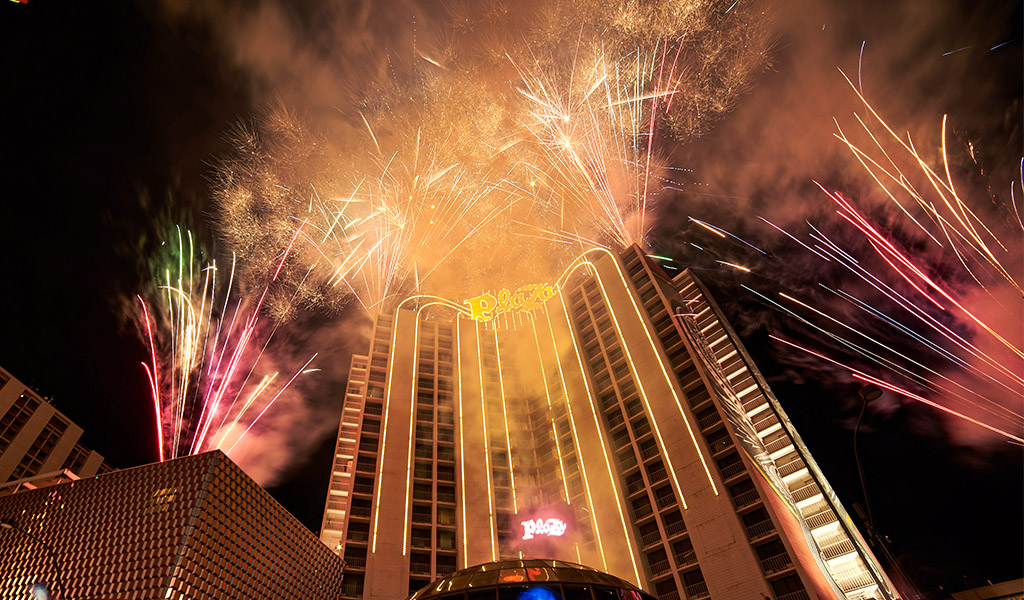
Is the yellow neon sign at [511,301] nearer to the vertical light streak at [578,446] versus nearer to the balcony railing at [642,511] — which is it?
the vertical light streak at [578,446]

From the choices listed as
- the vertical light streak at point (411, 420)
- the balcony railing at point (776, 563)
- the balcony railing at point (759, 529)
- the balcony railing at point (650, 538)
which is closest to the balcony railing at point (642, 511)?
the balcony railing at point (650, 538)

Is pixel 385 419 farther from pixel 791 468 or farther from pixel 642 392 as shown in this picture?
pixel 791 468

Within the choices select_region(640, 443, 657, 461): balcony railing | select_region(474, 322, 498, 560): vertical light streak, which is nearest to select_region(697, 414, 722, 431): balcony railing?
select_region(640, 443, 657, 461): balcony railing

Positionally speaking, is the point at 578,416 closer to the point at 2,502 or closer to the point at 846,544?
the point at 846,544

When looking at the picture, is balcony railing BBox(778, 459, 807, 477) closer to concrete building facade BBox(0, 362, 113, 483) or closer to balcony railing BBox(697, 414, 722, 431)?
balcony railing BBox(697, 414, 722, 431)

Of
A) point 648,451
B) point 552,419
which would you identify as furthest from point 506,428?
point 648,451

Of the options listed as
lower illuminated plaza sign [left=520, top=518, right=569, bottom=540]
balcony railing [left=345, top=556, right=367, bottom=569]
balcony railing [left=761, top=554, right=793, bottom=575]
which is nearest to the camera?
balcony railing [left=761, top=554, right=793, bottom=575]
